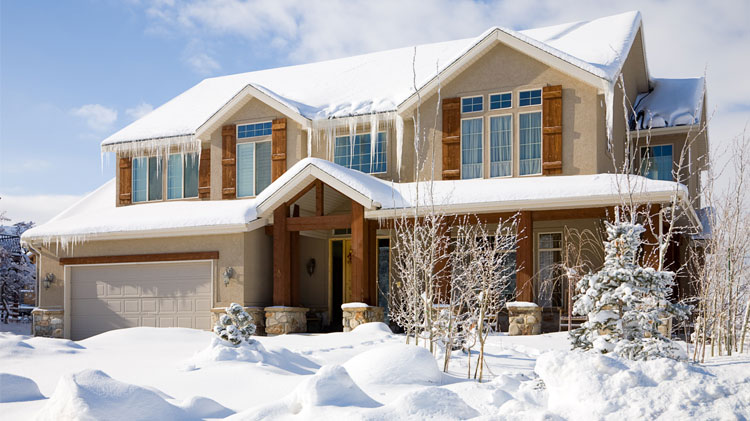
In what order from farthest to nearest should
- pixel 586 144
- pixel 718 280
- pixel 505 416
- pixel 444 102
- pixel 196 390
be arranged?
pixel 444 102 < pixel 586 144 < pixel 718 280 < pixel 196 390 < pixel 505 416

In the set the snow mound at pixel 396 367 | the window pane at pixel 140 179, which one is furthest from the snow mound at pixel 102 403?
the window pane at pixel 140 179

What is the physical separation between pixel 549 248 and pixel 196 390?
9.74 m

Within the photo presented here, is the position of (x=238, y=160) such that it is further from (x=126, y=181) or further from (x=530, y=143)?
(x=530, y=143)

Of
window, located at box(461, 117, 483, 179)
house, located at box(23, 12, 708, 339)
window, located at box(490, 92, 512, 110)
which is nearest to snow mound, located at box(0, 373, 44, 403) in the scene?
house, located at box(23, 12, 708, 339)

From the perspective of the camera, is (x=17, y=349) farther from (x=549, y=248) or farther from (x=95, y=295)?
(x=549, y=248)

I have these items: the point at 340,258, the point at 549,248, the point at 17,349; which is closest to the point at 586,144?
the point at 549,248

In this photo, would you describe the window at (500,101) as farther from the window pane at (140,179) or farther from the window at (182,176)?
the window pane at (140,179)

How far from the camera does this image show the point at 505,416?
15.3ft

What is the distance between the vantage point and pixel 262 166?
16.6 meters

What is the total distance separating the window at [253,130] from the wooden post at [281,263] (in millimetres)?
3139

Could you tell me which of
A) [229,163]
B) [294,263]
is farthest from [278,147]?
[294,263]

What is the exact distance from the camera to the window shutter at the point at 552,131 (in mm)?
13820

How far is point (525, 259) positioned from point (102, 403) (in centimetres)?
860

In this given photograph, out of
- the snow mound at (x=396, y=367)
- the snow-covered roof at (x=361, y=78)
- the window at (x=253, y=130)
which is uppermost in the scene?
the snow-covered roof at (x=361, y=78)
